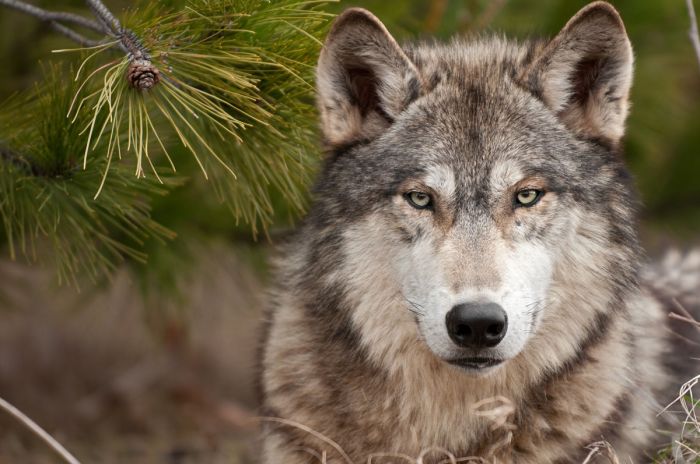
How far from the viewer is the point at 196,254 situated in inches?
237

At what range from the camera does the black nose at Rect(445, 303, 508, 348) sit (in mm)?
3340

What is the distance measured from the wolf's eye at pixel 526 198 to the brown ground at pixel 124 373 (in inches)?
101

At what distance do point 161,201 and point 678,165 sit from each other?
13.1 ft

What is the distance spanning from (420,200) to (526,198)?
16.0 inches

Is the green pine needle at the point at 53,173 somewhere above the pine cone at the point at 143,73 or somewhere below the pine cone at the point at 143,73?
below

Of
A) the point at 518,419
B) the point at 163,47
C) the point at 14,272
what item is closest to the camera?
the point at 163,47

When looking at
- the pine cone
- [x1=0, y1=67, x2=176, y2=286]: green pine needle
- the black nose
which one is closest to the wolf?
the black nose

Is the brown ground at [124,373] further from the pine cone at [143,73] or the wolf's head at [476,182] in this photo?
the pine cone at [143,73]

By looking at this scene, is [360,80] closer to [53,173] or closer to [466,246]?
[466,246]

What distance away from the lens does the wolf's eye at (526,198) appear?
Answer: 374 cm

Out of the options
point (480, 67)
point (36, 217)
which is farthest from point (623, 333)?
point (36, 217)

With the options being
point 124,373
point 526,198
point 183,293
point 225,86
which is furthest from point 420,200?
point 124,373

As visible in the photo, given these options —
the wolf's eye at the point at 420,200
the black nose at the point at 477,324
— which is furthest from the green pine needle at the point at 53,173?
the black nose at the point at 477,324

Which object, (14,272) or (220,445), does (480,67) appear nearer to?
(220,445)
